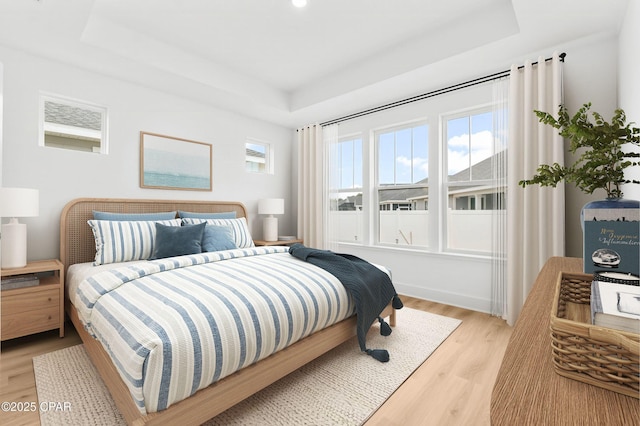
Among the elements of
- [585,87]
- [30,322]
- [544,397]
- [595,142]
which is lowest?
[30,322]

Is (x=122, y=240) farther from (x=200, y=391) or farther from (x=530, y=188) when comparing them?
(x=530, y=188)

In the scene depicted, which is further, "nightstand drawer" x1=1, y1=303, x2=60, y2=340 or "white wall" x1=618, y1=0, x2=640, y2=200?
"nightstand drawer" x1=1, y1=303, x2=60, y2=340

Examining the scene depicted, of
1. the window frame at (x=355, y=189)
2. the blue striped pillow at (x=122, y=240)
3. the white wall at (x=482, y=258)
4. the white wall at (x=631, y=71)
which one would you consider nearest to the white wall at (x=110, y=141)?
the blue striped pillow at (x=122, y=240)

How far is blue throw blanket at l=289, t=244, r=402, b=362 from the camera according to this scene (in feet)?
6.79

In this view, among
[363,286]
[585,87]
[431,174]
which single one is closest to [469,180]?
[431,174]

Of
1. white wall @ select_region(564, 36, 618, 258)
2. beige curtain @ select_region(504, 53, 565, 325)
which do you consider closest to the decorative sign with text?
beige curtain @ select_region(504, 53, 565, 325)

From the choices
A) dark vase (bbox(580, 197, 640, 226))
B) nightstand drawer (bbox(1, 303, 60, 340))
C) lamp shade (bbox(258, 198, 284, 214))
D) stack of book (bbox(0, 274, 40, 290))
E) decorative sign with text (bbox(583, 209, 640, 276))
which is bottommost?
nightstand drawer (bbox(1, 303, 60, 340))

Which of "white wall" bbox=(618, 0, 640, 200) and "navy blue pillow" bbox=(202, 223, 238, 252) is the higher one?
"white wall" bbox=(618, 0, 640, 200)

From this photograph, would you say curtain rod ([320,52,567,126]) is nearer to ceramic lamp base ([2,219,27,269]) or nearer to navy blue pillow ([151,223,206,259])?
navy blue pillow ([151,223,206,259])

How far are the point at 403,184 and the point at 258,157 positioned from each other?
86.9 inches

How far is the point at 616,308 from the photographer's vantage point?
568 millimetres

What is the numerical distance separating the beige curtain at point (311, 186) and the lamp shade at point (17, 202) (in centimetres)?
301

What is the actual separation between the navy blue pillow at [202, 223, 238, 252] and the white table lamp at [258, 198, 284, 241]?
0.97 m

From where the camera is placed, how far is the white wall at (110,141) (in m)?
2.62
